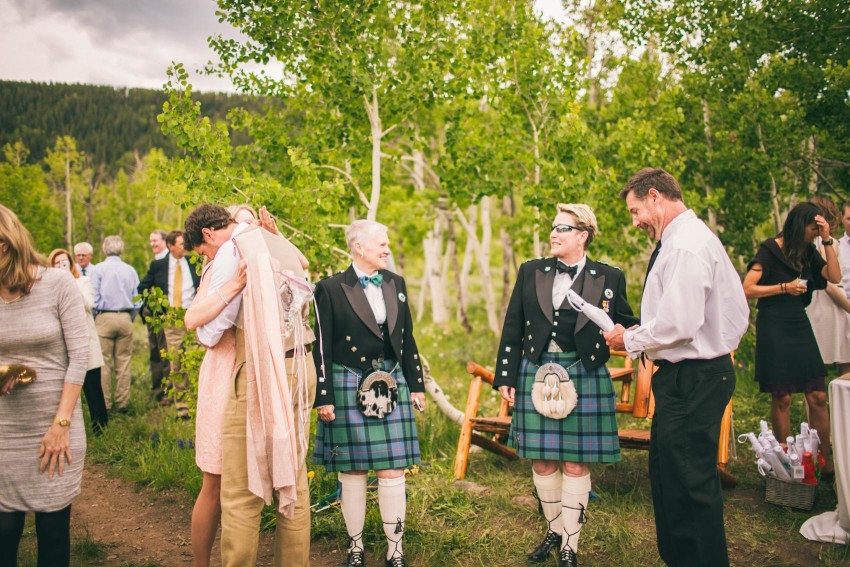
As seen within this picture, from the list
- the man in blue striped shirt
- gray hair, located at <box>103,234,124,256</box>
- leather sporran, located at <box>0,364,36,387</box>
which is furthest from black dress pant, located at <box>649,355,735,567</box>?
gray hair, located at <box>103,234,124,256</box>

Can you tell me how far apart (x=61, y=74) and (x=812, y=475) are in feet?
26.7

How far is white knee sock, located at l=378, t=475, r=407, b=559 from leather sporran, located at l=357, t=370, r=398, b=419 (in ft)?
→ 1.40

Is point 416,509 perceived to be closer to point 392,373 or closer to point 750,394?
point 392,373

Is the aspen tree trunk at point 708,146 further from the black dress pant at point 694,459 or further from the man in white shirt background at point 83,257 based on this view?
the man in white shirt background at point 83,257

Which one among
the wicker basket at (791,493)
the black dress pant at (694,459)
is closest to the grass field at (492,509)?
the wicker basket at (791,493)

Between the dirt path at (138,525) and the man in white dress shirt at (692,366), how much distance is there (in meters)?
2.19

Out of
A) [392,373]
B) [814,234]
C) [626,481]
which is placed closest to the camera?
[392,373]

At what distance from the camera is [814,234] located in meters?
4.83

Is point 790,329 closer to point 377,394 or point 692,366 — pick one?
point 692,366

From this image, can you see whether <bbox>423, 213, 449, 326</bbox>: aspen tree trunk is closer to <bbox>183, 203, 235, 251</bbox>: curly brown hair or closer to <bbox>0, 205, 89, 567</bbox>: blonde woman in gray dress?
<bbox>183, 203, 235, 251</bbox>: curly brown hair

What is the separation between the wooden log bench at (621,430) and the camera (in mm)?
4770

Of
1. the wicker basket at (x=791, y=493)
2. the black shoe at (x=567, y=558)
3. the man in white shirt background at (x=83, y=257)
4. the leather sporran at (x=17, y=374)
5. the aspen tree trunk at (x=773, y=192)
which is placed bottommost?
the black shoe at (x=567, y=558)

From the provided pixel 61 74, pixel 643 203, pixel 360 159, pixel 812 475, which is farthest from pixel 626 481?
pixel 61 74

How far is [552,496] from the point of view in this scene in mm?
4047
